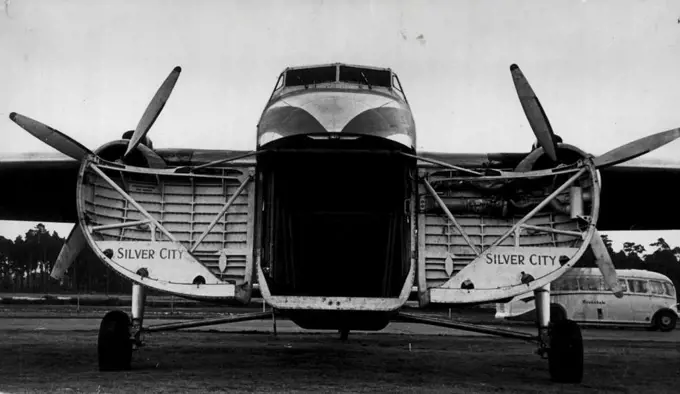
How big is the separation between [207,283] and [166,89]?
2.78 meters

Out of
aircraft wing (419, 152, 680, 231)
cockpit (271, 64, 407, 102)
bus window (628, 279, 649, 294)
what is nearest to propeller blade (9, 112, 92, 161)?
cockpit (271, 64, 407, 102)

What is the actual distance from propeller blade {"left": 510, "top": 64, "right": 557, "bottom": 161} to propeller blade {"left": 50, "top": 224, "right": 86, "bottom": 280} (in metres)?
6.22

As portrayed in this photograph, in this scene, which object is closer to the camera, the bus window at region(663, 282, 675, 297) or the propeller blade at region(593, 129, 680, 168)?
the propeller blade at region(593, 129, 680, 168)

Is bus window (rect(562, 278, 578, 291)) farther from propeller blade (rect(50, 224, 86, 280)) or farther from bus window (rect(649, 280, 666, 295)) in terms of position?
propeller blade (rect(50, 224, 86, 280))

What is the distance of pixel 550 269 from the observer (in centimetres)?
857

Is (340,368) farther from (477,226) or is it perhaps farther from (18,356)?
(18,356)

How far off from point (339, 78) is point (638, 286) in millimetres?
22749

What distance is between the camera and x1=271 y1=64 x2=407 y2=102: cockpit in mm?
8891

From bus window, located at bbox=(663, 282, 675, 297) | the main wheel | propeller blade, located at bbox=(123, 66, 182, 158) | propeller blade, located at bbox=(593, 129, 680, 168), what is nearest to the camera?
the main wheel

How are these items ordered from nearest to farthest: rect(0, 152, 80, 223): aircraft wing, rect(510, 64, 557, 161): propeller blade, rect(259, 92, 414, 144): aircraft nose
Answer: rect(259, 92, 414, 144): aircraft nose → rect(510, 64, 557, 161): propeller blade → rect(0, 152, 80, 223): aircraft wing

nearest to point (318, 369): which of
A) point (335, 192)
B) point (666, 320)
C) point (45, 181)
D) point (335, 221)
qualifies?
point (335, 221)

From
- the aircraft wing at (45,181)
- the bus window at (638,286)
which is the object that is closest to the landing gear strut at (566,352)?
the aircraft wing at (45,181)

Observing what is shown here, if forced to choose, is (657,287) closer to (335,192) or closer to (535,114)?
(535,114)

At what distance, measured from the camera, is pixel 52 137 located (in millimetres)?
8977
